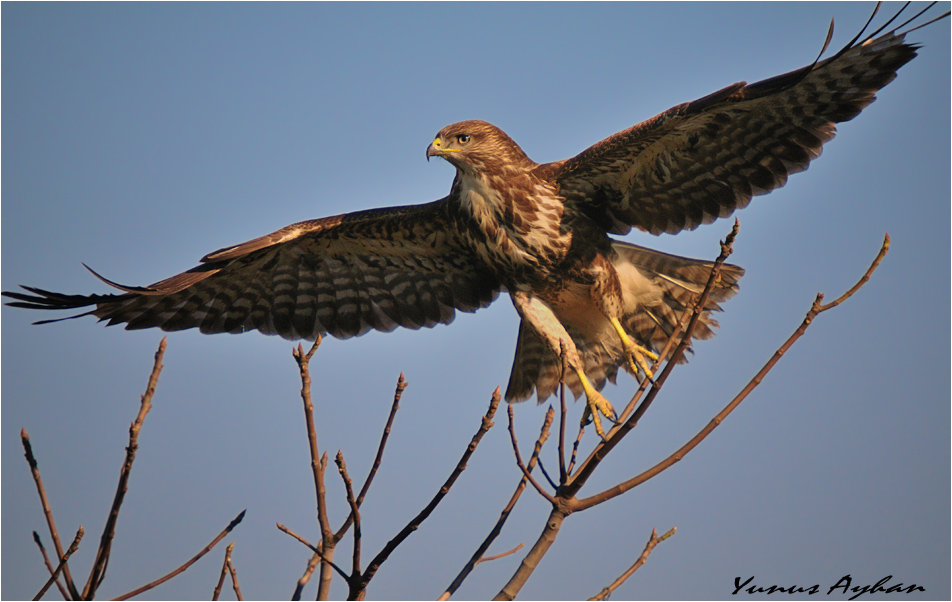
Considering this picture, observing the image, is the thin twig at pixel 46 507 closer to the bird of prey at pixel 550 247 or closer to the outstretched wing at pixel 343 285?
the bird of prey at pixel 550 247

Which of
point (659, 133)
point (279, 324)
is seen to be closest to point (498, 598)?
point (659, 133)

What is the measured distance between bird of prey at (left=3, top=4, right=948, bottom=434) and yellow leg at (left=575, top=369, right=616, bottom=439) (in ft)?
0.05

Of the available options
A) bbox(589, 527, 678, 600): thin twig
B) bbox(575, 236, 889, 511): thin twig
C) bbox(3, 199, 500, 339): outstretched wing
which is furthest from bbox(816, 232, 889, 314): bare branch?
bbox(3, 199, 500, 339): outstretched wing

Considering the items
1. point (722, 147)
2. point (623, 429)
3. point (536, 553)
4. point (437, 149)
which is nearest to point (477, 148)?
point (437, 149)

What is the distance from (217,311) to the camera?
21.5ft

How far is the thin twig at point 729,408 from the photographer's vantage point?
309cm

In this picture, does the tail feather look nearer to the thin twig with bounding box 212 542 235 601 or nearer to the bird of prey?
the bird of prey

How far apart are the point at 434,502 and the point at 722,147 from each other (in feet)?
12.1

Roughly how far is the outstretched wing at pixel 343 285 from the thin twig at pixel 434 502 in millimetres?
3402

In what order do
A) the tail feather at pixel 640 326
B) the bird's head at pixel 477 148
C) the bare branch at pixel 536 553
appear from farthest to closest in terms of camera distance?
1. the tail feather at pixel 640 326
2. the bird's head at pixel 477 148
3. the bare branch at pixel 536 553

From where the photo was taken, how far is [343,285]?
269 inches

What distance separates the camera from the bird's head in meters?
5.72

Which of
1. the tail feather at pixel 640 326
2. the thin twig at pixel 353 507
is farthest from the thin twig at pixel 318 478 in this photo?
the tail feather at pixel 640 326

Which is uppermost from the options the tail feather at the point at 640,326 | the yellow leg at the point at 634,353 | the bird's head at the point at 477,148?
the bird's head at the point at 477,148
